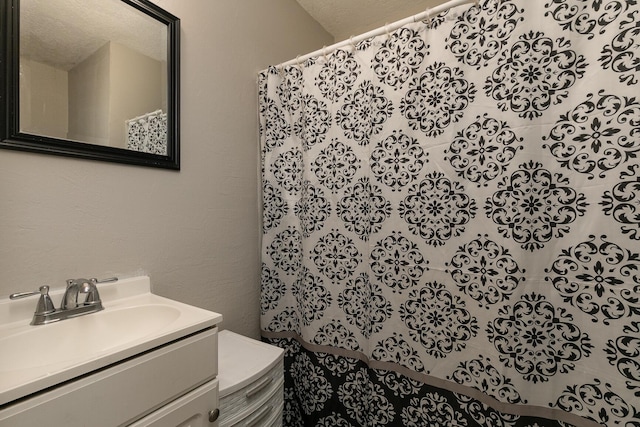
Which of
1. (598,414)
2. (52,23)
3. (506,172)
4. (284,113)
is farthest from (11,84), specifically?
(598,414)

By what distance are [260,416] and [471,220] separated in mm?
1087

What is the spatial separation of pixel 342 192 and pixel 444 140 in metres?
0.49

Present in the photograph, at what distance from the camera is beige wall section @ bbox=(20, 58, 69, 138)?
812 millimetres

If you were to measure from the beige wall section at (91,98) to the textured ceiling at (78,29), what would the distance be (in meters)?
0.03

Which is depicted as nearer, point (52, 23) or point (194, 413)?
point (194, 413)

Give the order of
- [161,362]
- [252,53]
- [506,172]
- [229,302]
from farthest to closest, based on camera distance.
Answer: [252,53] → [229,302] → [506,172] → [161,362]

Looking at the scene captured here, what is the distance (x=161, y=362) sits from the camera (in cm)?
68

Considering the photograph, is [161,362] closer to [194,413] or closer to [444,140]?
[194,413]

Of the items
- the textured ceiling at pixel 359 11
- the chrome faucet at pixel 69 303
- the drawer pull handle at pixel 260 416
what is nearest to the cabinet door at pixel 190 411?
the drawer pull handle at pixel 260 416

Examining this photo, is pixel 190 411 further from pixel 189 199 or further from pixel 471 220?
Answer: pixel 471 220

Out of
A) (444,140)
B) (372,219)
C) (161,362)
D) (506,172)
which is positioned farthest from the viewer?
(372,219)

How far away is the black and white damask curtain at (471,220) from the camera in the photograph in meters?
0.84

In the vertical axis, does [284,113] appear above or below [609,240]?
above

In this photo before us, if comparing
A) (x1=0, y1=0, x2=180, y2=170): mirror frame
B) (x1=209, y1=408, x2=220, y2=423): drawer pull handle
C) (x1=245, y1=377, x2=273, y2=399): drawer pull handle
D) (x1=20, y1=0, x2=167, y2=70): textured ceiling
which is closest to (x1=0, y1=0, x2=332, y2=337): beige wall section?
(x1=0, y1=0, x2=180, y2=170): mirror frame
